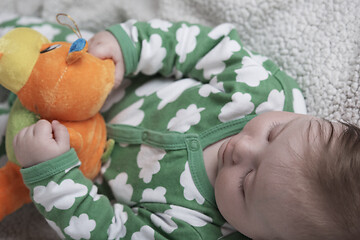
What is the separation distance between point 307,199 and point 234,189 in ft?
0.51

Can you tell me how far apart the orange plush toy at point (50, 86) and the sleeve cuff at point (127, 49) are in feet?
0.28

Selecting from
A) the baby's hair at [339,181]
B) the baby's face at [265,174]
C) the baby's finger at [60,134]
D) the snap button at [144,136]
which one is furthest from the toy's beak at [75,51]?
the baby's hair at [339,181]

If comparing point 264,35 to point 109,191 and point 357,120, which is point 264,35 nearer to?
point 357,120

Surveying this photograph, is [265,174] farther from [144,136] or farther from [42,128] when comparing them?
[42,128]

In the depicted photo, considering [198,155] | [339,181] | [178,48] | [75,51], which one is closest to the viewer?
[339,181]

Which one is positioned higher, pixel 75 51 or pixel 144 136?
pixel 75 51

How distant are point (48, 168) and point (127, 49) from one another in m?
0.37

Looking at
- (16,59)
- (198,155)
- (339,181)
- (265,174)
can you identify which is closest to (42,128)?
(16,59)

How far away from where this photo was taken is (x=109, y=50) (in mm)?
1053

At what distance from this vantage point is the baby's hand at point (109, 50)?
1.04 metres

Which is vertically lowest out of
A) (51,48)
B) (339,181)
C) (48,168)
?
(48,168)

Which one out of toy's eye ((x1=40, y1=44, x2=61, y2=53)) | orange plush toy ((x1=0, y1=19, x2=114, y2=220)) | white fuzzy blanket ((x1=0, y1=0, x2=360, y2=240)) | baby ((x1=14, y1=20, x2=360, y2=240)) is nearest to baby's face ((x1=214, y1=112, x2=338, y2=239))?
baby ((x1=14, y1=20, x2=360, y2=240))

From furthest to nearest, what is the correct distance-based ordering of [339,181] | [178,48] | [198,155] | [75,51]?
[178,48] → [198,155] → [75,51] → [339,181]

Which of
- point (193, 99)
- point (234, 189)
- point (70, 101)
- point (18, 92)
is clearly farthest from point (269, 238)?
point (18, 92)
